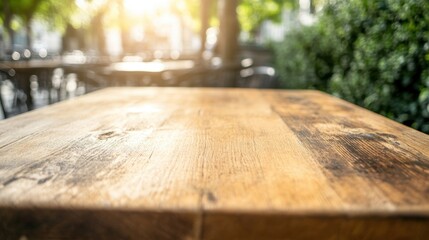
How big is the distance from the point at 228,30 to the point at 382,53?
3.90 m

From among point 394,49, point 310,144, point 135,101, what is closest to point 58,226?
point 310,144

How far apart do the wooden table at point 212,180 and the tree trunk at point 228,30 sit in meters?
4.86

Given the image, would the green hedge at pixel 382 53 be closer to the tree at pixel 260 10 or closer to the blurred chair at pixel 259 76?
the blurred chair at pixel 259 76

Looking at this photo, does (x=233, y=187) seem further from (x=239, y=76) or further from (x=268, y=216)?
(x=239, y=76)

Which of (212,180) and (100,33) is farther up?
(100,33)

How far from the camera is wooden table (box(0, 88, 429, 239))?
1.72 ft

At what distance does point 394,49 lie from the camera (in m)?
2.06

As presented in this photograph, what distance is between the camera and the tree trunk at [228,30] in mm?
5797

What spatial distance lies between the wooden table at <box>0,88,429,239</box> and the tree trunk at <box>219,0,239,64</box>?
4860mm

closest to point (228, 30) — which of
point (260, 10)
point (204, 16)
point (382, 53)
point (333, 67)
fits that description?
point (204, 16)

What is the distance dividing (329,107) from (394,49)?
0.69 meters

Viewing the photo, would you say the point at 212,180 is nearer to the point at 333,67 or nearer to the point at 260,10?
the point at 333,67

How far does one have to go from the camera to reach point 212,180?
64 cm

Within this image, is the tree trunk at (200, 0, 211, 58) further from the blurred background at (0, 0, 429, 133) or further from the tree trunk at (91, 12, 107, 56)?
the tree trunk at (91, 12, 107, 56)
